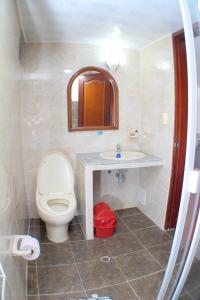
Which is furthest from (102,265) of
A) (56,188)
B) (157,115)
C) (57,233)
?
(157,115)

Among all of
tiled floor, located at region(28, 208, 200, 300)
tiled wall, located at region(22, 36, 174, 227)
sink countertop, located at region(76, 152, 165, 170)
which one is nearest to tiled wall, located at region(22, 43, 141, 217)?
tiled wall, located at region(22, 36, 174, 227)

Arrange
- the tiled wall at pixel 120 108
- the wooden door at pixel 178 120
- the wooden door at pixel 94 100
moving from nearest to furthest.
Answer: the wooden door at pixel 178 120 < the tiled wall at pixel 120 108 < the wooden door at pixel 94 100

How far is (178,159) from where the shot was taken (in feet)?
7.39

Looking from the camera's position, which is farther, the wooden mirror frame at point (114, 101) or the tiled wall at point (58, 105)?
the wooden mirror frame at point (114, 101)

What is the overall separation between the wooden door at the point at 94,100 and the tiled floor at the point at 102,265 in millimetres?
1345

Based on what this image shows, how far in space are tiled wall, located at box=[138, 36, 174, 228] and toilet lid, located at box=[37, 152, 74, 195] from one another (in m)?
1.02

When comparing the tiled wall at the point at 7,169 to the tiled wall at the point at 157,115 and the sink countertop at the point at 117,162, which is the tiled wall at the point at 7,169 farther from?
the tiled wall at the point at 157,115

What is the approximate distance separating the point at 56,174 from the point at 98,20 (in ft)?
5.44

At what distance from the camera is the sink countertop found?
2246 mm

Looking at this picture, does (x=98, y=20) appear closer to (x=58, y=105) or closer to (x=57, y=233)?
(x=58, y=105)

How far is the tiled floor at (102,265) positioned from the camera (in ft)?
5.34

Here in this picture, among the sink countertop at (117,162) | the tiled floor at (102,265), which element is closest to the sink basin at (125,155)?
the sink countertop at (117,162)

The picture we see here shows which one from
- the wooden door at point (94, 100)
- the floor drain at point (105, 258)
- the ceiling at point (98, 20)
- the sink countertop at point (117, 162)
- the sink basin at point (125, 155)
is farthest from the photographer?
the wooden door at point (94, 100)

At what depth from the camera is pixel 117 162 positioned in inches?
90.5
